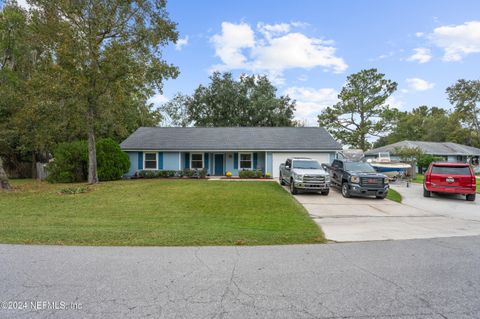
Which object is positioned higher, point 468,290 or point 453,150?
point 453,150

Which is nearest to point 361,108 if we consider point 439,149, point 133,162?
point 439,149

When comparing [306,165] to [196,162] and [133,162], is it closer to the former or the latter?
[196,162]

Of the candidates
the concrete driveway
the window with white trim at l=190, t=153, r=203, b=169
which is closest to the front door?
the window with white trim at l=190, t=153, r=203, b=169

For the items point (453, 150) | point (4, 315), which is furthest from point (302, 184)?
point (453, 150)

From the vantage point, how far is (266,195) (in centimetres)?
1329

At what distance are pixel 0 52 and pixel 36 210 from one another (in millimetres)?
16372

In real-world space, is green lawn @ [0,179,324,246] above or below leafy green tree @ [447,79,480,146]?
below

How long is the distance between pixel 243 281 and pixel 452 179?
552 inches

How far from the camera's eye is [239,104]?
3741cm

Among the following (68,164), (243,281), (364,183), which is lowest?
(243,281)

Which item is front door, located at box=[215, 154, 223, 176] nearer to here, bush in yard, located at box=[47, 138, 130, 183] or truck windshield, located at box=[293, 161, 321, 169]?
bush in yard, located at box=[47, 138, 130, 183]

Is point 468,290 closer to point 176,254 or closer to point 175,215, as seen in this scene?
point 176,254

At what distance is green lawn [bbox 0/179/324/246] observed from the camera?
6.31m

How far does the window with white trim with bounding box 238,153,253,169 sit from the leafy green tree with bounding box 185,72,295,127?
14.3 m
